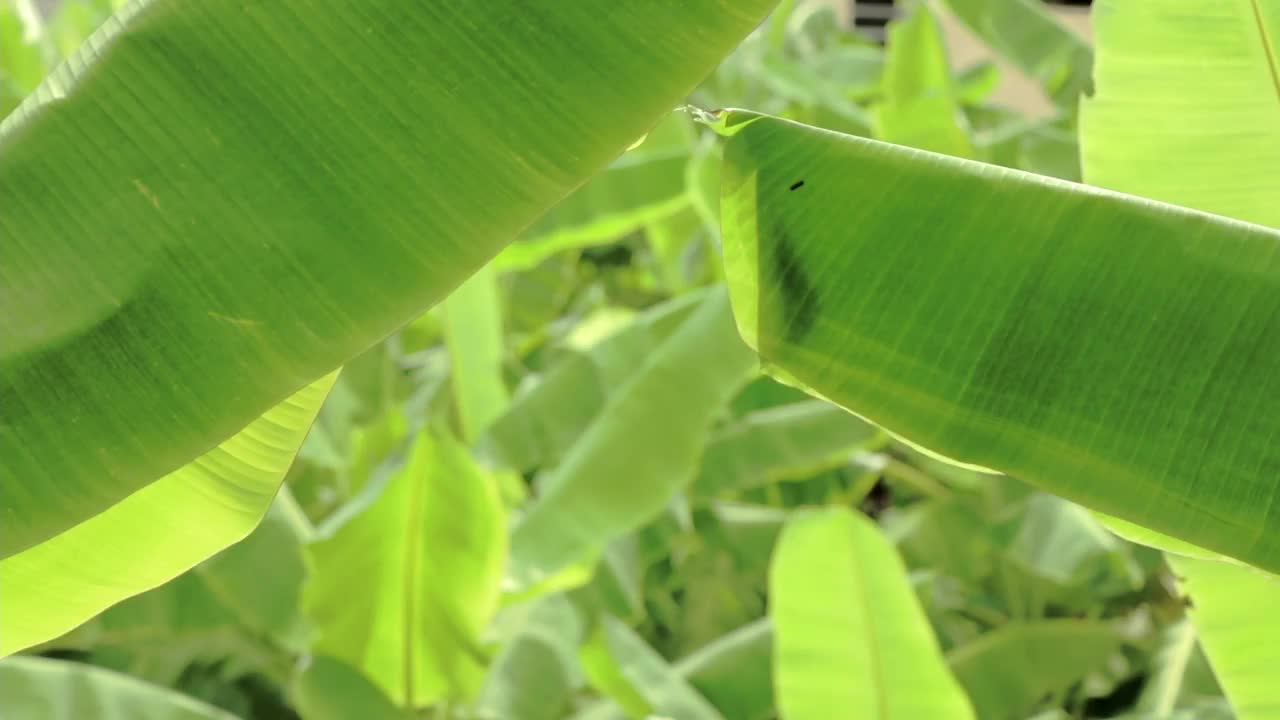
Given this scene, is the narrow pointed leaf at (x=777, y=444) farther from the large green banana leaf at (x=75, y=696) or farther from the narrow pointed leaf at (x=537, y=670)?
the large green banana leaf at (x=75, y=696)

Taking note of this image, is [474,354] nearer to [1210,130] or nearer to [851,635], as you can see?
[851,635]

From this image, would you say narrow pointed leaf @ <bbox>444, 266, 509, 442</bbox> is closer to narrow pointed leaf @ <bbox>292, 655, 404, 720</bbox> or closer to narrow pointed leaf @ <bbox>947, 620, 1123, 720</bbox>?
narrow pointed leaf @ <bbox>292, 655, 404, 720</bbox>

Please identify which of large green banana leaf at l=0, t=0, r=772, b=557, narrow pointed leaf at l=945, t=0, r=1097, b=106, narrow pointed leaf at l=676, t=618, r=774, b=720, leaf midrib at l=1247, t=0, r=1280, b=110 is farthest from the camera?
narrow pointed leaf at l=945, t=0, r=1097, b=106

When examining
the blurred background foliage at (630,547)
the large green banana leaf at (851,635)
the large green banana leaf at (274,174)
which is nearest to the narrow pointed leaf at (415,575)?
the blurred background foliage at (630,547)

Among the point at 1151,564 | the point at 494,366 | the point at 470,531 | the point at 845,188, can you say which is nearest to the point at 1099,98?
the point at 845,188

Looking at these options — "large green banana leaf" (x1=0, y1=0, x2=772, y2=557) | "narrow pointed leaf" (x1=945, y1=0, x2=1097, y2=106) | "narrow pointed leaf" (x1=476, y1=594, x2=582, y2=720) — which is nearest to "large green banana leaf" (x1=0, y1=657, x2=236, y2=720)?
"narrow pointed leaf" (x1=476, y1=594, x2=582, y2=720)

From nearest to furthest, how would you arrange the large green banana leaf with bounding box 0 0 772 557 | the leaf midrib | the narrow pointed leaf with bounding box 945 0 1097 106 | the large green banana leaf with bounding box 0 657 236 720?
the large green banana leaf with bounding box 0 0 772 557
the leaf midrib
the large green banana leaf with bounding box 0 657 236 720
the narrow pointed leaf with bounding box 945 0 1097 106

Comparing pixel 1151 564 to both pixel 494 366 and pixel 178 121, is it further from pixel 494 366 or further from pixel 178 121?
pixel 178 121
